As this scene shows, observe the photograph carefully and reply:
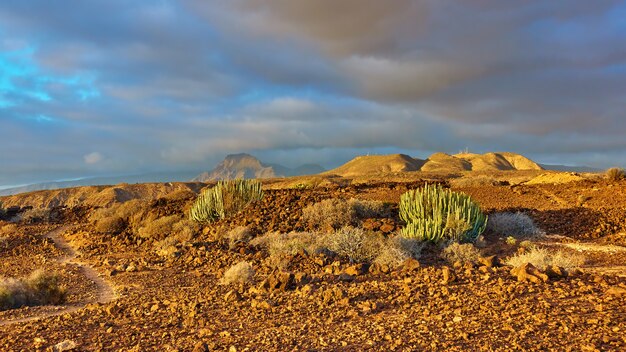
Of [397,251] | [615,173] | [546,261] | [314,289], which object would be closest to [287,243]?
[397,251]

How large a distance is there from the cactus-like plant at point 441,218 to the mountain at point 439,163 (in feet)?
287

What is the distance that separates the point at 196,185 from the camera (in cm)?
5903

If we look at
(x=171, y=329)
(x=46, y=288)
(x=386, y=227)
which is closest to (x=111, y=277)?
(x=46, y=288)

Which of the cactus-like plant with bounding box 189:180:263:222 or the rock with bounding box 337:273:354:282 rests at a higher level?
the cactus-like plant with bounding box 189:180:263:222

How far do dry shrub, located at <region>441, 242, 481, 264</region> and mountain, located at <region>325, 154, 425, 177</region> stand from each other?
296 ft

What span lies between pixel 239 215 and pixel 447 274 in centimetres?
1086

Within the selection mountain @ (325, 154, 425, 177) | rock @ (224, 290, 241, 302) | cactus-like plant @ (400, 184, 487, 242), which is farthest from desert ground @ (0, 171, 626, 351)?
mountain @ (325, 154, 425, 177)

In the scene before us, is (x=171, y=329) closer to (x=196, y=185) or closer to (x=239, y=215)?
(x=239, y=215)

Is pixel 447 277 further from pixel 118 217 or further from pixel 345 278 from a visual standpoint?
pixel 118 217

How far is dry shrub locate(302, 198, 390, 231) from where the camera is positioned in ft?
51.5

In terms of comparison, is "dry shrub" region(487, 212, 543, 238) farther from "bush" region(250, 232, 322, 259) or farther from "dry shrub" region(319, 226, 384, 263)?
"bush" region(250, 232, 322, 259)

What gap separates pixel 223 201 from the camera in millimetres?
19828

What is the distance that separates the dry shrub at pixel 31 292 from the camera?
9.83 meters

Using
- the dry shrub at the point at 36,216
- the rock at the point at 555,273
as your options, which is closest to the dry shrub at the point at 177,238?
the rock at the point at 555,273
